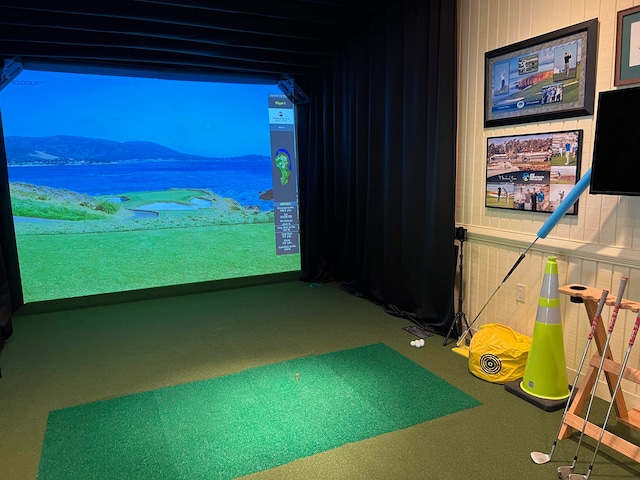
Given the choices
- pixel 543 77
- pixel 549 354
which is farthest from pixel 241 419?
pixel 543 77


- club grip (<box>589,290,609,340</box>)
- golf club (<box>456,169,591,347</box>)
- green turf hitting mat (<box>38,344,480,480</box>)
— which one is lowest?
green turf hitting mat (<box>38,344,480,480</box>)

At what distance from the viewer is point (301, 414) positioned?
2.29 meters

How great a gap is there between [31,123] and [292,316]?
3.10 meters

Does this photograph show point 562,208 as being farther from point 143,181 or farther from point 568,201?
point 143,181

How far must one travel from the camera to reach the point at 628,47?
82.2 inches

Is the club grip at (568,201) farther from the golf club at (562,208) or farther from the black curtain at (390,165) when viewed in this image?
the black curtain at (390,165)

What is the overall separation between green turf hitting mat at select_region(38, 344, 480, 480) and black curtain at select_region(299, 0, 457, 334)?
0.97 metres

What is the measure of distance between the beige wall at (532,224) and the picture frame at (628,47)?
5cm

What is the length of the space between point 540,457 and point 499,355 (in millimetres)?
740

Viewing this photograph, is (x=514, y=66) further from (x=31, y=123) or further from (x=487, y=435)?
(x=31, y=123)

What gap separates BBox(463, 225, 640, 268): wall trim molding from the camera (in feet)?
7.23

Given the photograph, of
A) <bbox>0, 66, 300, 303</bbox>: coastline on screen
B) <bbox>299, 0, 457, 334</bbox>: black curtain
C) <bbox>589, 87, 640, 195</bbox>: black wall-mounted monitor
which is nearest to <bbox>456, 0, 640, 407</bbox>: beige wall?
<bbox>299, 0, 457, 334</bbox>: black curtain

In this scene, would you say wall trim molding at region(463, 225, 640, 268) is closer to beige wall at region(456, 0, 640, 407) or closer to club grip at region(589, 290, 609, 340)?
beige wall at region(456, 0, 640, 407)

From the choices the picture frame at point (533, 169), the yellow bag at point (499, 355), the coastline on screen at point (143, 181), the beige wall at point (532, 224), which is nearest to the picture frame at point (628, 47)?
the beige wall at point (532, 224)
